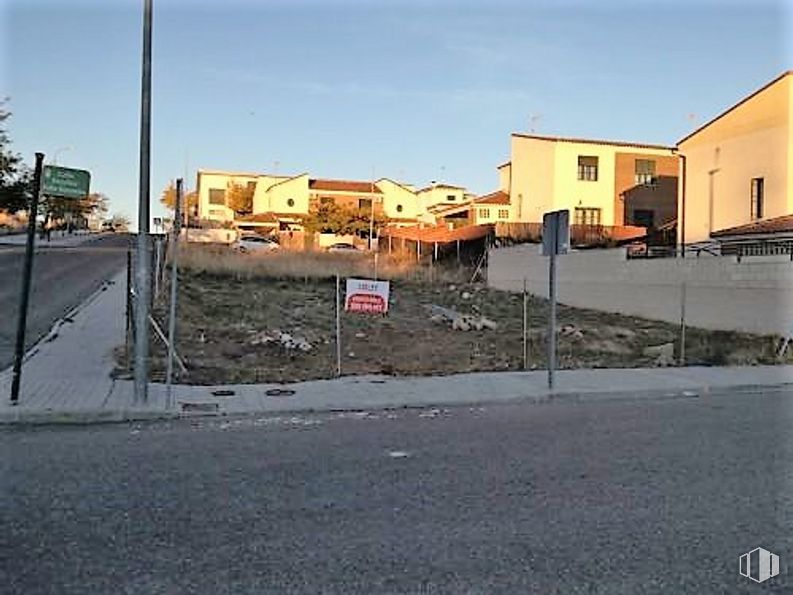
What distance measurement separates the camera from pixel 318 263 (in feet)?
108

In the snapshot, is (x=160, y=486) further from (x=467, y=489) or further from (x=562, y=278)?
(x=562, y=278)

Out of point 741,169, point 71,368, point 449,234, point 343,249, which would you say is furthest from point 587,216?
point 71,368

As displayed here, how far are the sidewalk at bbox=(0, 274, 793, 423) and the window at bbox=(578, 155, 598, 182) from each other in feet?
123

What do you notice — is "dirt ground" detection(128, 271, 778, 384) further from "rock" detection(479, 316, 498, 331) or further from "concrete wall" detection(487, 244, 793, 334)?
"concrete wall" detection(487, 244, 793, 334)

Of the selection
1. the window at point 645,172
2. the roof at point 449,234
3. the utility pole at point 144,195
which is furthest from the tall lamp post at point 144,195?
the window at point 645,172

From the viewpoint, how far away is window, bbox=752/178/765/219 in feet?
109

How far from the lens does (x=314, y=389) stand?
11547mm

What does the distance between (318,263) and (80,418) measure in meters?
23.8

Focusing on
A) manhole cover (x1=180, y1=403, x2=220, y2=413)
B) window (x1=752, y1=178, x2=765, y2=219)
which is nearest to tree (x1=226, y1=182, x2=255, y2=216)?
window (x1=752, y1=178, x2=765, y2=219)

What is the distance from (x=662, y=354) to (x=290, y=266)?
58.0 ft

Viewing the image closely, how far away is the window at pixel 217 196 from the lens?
99381 mm

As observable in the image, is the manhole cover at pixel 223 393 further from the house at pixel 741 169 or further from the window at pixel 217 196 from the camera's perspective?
the window at pixel 217 196

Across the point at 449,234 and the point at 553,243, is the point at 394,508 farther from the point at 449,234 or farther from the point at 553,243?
the point at 449,234

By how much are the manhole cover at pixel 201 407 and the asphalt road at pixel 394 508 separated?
716 millimetres
